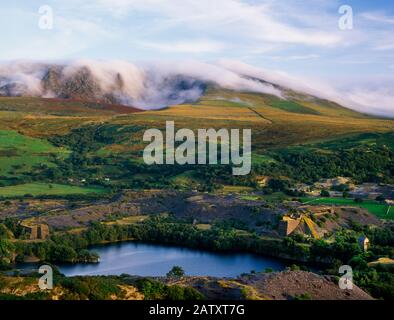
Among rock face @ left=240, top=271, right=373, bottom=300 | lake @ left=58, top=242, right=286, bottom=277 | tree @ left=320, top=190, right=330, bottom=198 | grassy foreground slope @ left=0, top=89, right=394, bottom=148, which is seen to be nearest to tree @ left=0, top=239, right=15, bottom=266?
lake @ left=58, top=242, right=286, bottom=277


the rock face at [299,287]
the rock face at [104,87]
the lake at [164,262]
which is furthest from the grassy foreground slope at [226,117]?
the rock face at [299,287]

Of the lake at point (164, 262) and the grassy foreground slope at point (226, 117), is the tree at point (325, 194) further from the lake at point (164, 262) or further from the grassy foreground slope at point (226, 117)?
the grassy foreground slope at point (226, 117)

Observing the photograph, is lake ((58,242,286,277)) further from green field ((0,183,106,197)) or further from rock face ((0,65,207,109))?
rock face ((0,65,207,109))

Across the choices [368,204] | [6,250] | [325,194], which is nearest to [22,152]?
[325,194]

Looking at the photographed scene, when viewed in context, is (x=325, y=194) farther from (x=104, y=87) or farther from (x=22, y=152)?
(x=104, y=87)

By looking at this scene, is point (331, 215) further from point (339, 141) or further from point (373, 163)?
point (339, 141)
